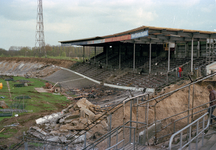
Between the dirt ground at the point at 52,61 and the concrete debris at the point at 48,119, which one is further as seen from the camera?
the dirt ground at the point at 52,61

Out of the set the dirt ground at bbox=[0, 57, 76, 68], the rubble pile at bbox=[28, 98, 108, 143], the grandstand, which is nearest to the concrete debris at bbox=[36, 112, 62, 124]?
the rubble pile at bbox=[28, 98, 108, 143]

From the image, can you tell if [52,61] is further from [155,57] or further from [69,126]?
[69,126]

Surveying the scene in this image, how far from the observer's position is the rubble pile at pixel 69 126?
505 inches

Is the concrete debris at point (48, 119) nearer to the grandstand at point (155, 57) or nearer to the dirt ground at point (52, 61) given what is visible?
the grandstand at point (155, 57)

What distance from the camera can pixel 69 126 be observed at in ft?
46.1

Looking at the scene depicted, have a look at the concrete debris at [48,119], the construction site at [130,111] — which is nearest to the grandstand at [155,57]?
the construction site at [130,111]

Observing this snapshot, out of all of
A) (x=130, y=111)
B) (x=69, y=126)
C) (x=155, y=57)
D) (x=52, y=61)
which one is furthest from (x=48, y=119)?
(x=52, y=61)

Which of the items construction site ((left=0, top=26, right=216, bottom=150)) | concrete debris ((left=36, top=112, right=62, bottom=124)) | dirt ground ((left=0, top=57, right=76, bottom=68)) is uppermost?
dirt ground ((left=0, top=57, right=76, bottom=68))

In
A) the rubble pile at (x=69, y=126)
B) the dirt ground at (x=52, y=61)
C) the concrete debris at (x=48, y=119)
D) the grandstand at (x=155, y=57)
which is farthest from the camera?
the dirt ground at (x=52, y=61)

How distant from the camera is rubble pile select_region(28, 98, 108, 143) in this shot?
1284cm

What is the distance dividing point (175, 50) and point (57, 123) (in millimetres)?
24705

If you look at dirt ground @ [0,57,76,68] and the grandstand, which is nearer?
the grandstand

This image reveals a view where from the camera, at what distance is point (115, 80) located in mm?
32781

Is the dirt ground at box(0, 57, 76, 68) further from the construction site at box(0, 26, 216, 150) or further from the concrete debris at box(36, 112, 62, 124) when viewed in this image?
the concrete debris at box(36, 112, 62, 124)
